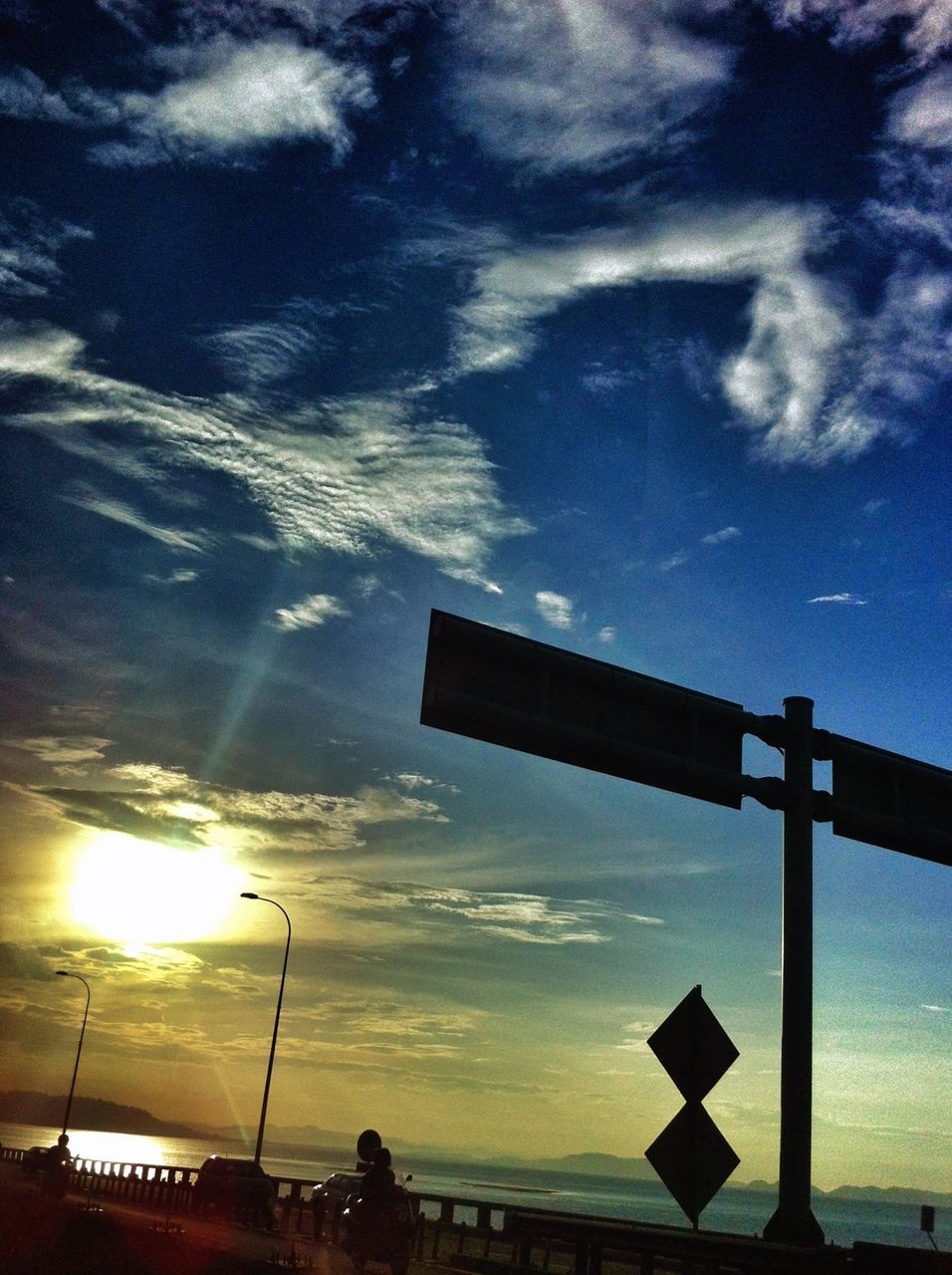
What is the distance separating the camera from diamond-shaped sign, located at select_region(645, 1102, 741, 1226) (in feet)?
31.4

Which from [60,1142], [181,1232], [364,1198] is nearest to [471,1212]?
[60,1142]

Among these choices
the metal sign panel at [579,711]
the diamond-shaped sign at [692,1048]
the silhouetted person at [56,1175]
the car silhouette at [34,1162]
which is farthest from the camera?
the car silhouette at [34,1162]

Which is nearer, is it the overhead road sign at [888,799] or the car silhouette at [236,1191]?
the overhead road sign at [888,799]

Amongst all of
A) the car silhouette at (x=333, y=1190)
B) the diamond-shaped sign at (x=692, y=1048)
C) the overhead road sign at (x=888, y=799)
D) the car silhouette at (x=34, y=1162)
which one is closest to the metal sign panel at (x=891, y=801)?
the overhead road sign at (x=888, y=799)

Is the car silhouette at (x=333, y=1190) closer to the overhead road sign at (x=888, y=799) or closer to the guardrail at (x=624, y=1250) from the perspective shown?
the guardrail at (x=624, y=1250)

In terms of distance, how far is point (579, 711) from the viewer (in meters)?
15.4

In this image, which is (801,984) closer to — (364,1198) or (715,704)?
(715,704)

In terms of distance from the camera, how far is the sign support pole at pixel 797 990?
15492 millimetres

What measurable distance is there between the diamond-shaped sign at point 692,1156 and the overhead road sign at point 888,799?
27.3ft

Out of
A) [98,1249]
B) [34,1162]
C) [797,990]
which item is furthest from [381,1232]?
[34,1162]

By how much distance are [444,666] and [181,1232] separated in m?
19.0

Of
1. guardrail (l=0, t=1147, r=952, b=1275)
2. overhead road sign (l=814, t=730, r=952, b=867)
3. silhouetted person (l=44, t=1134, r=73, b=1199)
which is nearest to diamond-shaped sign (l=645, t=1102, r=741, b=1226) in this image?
guardrail (l=0, t=1147, r=952, b=1275)

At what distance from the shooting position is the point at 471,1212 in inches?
5994

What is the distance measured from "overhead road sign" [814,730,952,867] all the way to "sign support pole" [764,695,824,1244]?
500 millimetres
